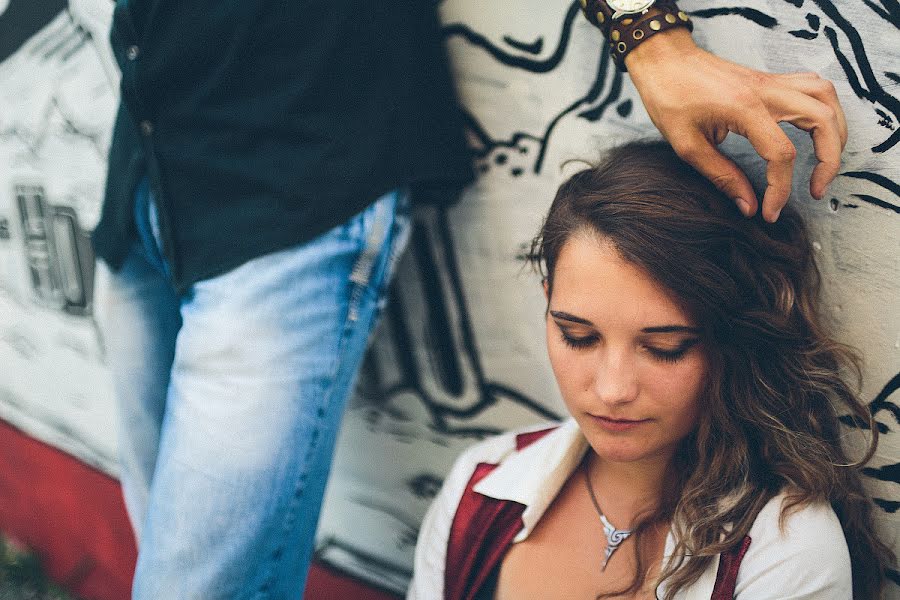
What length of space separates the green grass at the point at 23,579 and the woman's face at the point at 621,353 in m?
2.65

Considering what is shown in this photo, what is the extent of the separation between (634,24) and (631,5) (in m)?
0.03

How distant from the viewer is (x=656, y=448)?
1343mm

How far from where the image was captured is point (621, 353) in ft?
4.14

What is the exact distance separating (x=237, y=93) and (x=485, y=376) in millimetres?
1039

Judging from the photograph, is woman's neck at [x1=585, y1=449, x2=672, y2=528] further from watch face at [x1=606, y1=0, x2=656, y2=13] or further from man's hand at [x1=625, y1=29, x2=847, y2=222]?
watch face at [x1=606, y1=0, x2=656, y2=13]

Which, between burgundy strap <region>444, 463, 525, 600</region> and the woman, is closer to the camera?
the woman

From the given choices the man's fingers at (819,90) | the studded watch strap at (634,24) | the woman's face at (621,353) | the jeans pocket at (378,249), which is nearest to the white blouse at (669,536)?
the woman's face at (621,353)

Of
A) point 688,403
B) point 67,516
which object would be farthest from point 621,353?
point 67,516

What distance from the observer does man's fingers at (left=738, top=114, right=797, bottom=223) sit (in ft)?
3.85

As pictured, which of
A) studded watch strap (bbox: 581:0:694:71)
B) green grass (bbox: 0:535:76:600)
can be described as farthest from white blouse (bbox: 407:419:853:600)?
green grass (bbox: 0:535:76:600)

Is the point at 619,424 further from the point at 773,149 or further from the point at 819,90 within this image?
the point at 819,90

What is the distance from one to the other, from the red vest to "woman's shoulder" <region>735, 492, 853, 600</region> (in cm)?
46

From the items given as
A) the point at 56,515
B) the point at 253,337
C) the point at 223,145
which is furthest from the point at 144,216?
the point at 56,515

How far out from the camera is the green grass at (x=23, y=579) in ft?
10.1
